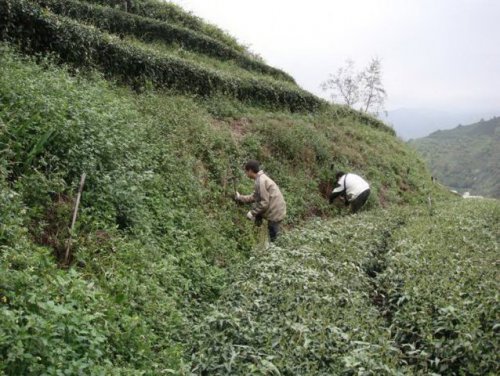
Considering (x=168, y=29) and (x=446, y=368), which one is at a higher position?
(x=168, y=29)

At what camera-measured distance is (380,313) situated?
5.82 meters

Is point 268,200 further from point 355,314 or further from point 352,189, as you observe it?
point 352,189

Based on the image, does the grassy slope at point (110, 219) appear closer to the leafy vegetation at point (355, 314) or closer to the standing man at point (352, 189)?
the leafy vegetation at point (355, 314)

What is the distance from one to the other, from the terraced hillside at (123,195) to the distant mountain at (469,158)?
5969 centimetres

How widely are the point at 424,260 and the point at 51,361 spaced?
564 centimetres

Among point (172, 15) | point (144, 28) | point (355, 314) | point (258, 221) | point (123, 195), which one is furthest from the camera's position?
point (172, 15)

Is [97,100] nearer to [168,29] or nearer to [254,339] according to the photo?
[254,339]

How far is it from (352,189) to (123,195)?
820 centimetres

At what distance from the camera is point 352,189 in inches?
509

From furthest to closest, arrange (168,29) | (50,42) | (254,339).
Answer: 1. (168,29)
2. (50,42)
3. (254,339)

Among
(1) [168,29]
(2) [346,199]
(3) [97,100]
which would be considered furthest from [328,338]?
(1) [168,29]

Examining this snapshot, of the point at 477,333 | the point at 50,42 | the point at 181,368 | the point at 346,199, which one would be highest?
the point at 50,42

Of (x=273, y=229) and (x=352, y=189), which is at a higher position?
(x=352, y=189)

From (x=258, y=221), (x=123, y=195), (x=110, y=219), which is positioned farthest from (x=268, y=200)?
(x=110, y=219)
